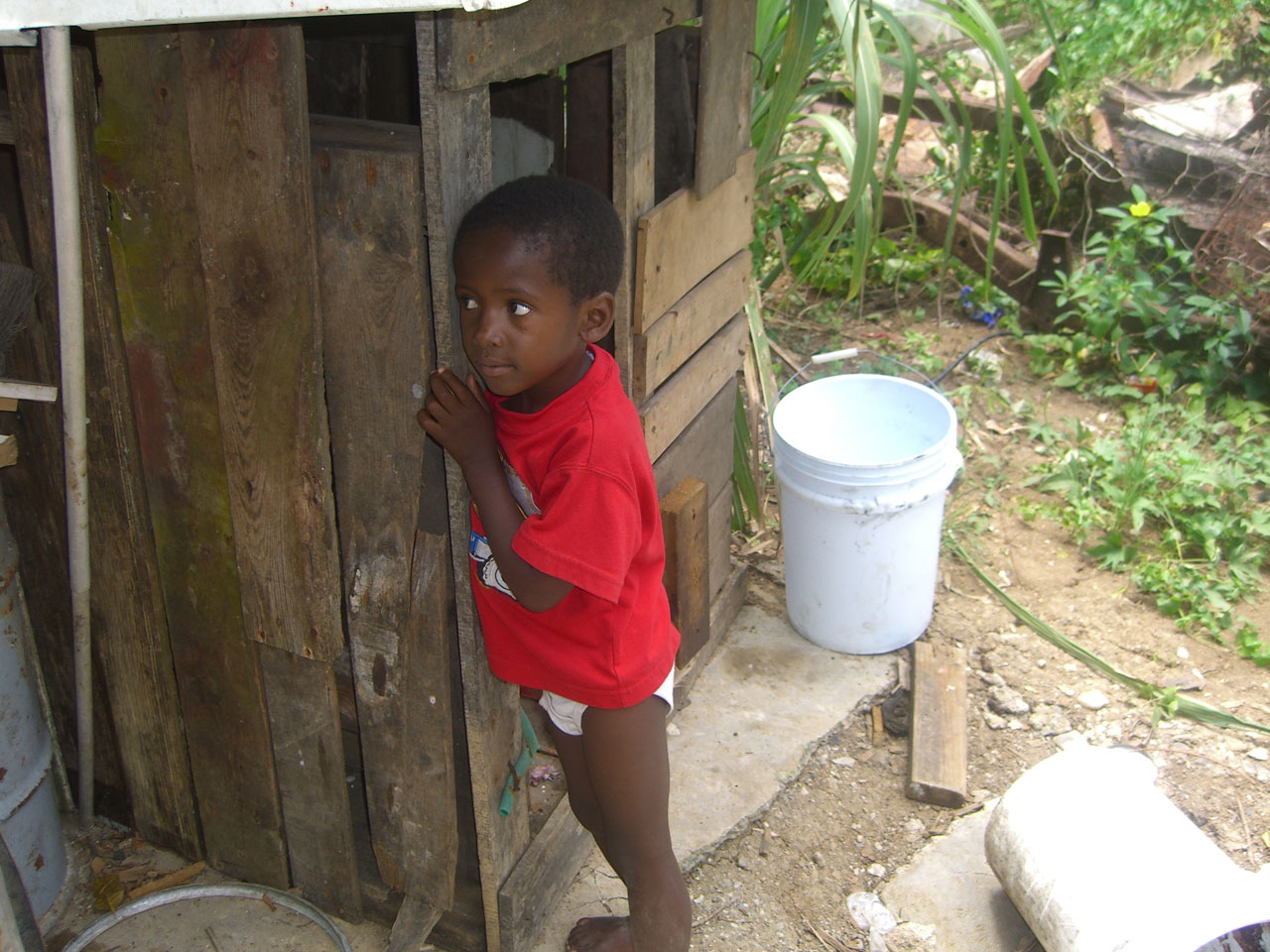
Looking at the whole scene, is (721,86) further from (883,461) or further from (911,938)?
(911,938)

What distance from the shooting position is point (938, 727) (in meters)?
2.98

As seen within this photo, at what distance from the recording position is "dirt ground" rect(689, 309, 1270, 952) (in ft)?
8.30

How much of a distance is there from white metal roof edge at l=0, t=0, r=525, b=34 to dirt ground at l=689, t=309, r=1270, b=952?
196 centimetres

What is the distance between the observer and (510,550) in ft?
5.51

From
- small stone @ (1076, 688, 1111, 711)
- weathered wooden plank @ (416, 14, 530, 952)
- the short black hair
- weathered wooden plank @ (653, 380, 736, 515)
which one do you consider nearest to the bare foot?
weathered wooden plank @ (416, 14, 530, 952)

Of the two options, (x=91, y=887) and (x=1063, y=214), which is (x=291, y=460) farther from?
(x=1063, y=214)

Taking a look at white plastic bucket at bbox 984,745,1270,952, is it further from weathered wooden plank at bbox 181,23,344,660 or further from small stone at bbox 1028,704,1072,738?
weathered wooden plank at bbox 181,23,344,660

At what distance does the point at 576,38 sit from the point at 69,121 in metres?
0.80

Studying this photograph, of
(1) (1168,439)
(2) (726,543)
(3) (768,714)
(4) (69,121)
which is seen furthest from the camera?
(1) (1168,439)

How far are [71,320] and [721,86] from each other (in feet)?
4.79

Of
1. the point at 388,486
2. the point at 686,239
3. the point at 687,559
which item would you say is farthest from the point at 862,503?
the point at 388,486

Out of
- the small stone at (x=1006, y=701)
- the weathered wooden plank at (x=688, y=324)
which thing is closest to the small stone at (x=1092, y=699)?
the small stone at (x=1006, y=701)

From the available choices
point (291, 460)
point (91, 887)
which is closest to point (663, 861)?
point (291, 460)

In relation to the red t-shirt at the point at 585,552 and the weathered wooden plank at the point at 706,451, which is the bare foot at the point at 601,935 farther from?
the weathered wooden plank at the point at 706,451
